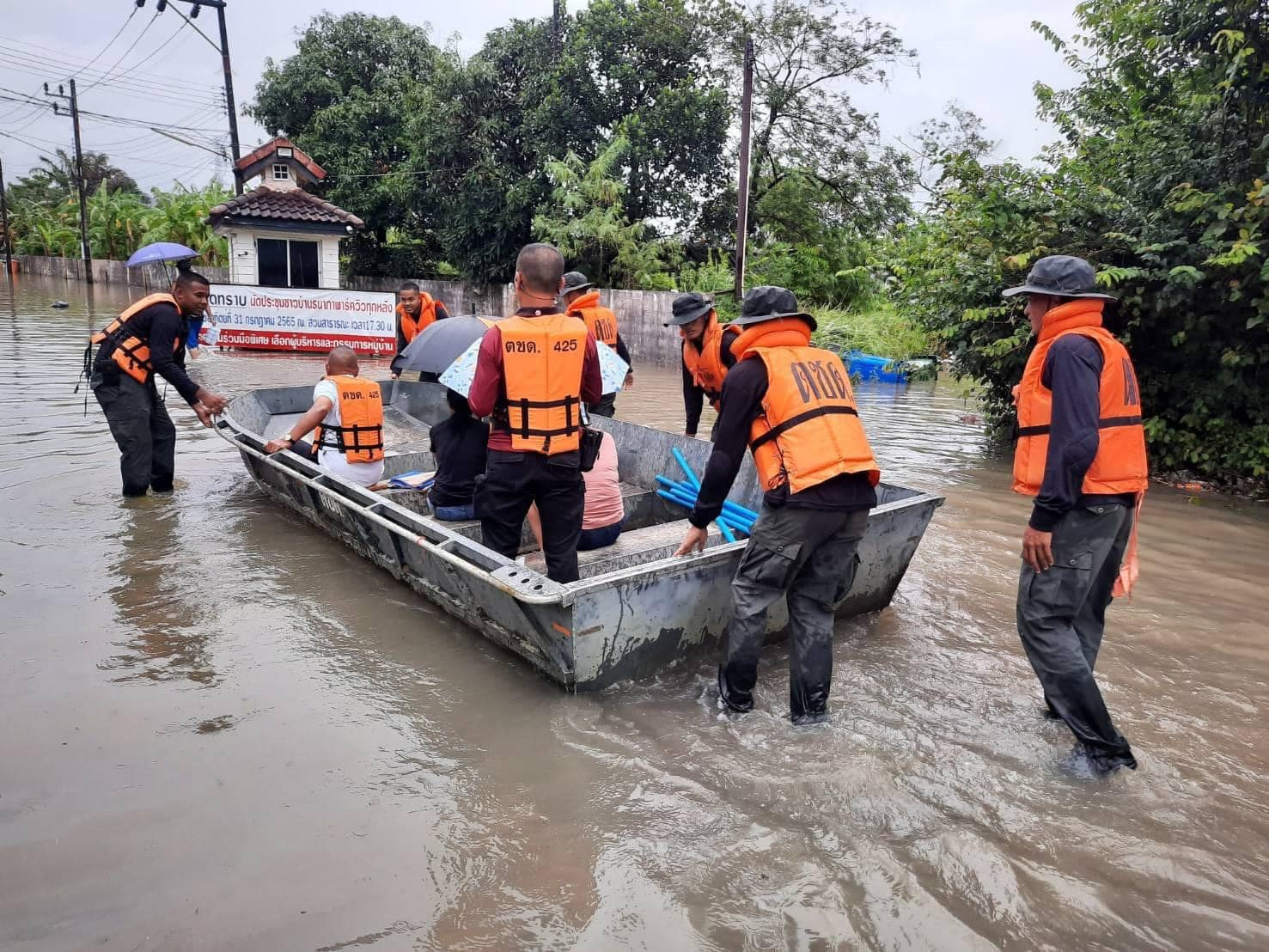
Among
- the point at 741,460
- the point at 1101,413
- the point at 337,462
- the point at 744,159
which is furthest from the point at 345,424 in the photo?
the point at 744,159

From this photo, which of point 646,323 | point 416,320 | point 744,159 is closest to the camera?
point 416,320

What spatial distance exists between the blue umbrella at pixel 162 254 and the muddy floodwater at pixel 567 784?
110 inches

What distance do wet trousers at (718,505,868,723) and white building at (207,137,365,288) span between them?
18.2m

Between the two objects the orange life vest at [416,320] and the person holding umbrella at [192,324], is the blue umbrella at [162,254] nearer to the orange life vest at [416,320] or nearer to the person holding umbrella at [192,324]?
the person holding umbrella at [192,324]

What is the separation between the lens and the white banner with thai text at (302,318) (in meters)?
15.4

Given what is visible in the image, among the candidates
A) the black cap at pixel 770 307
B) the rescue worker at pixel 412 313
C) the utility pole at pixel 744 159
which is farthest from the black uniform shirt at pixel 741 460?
the utility pole at pixel 744 159

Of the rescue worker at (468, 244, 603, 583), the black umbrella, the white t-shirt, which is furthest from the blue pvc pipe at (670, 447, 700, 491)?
the white t-shirt

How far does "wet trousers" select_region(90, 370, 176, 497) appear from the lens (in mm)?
6191

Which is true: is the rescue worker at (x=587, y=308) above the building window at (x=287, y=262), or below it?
below

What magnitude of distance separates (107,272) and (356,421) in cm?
3773

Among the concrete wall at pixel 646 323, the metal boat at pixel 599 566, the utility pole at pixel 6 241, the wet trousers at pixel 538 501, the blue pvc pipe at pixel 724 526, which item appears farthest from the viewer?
the utility pole at pixel 6 241

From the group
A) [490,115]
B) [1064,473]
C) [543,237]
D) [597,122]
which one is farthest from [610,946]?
[490,115]

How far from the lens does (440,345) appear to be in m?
6.31

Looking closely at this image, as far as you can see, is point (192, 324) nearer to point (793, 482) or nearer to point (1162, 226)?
point (793, 482)
